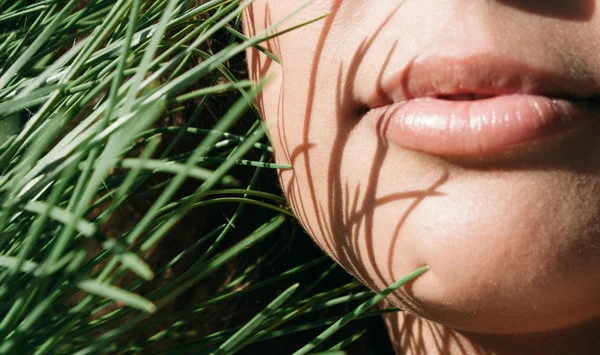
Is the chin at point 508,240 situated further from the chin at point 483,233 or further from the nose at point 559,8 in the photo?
the nose at point 559,8

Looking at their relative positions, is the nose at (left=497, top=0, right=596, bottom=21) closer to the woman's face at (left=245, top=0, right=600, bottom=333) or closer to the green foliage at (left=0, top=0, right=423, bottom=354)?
the woman's face at (left=245, top=0, right=600, bottom=333)

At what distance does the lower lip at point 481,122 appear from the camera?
413mm

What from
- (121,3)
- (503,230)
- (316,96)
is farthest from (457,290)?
(121,3)

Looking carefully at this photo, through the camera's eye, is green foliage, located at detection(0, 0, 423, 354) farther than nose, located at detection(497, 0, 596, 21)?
No

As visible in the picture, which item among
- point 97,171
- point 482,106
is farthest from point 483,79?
point 97,171

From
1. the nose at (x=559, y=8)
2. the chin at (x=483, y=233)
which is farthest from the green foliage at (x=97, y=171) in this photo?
the nose at (x=559, y=8)

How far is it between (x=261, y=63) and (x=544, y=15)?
0.81ft

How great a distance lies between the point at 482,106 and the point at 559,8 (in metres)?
0.08

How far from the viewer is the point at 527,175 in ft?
1.32

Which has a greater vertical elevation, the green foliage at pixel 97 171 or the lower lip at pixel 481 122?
the green foliage at pixel 97 171

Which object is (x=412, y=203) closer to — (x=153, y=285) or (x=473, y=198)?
(x=473, y=198)

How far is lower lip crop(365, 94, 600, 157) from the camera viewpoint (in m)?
0.41

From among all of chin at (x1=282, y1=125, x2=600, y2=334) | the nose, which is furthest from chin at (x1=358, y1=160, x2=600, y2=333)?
the nose

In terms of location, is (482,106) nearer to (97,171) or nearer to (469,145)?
(469,145)
